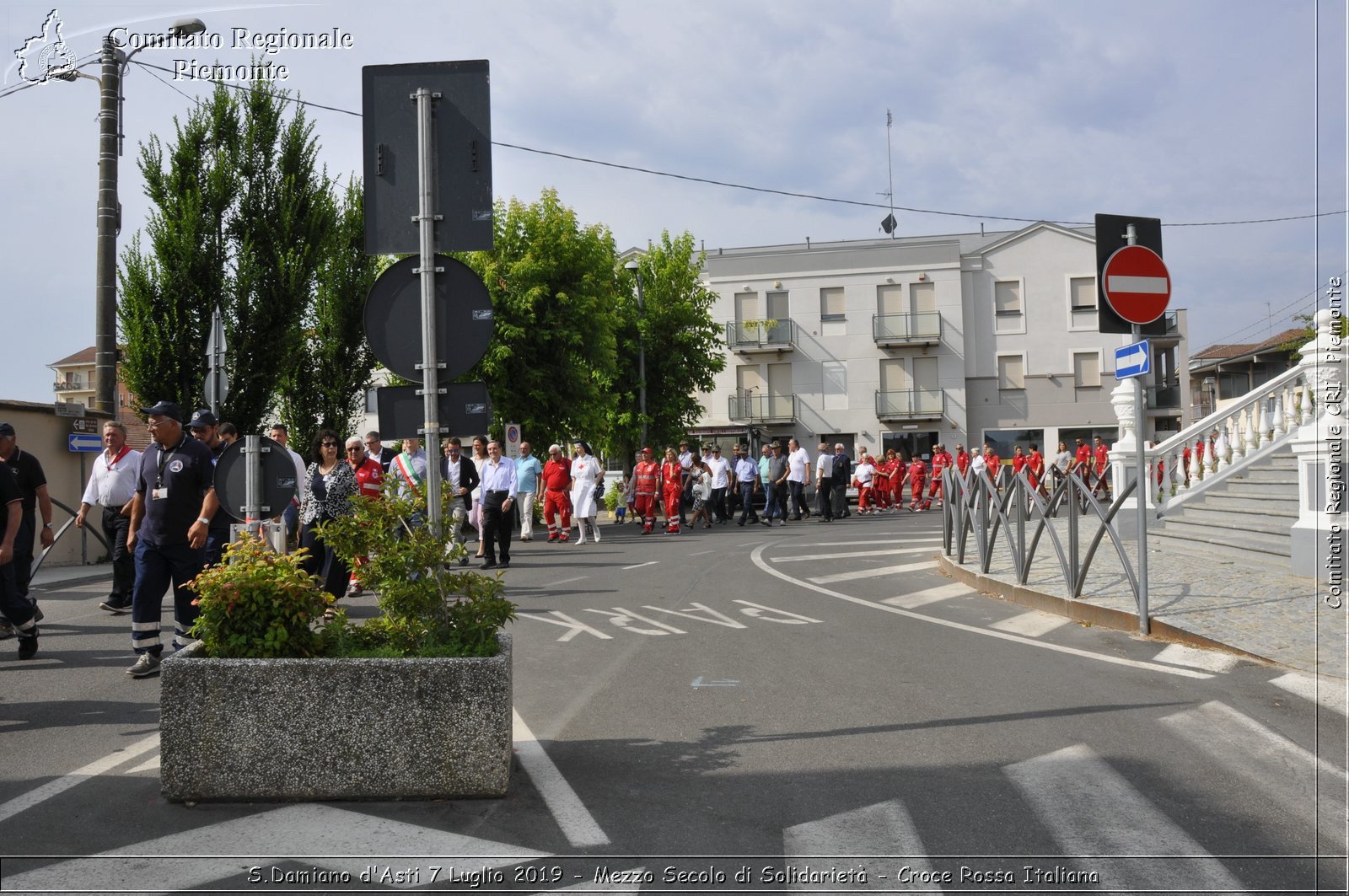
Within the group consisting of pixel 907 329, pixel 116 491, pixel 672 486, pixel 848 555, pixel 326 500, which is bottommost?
pixel 848 555

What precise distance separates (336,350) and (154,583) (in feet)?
65.5

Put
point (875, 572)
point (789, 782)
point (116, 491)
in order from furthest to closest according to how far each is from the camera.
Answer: point (875, 572)
point (116, 491)
point (789, 782)

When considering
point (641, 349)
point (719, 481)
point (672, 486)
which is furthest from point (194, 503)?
point (641, 349)

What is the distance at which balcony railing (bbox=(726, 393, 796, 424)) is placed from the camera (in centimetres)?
4888

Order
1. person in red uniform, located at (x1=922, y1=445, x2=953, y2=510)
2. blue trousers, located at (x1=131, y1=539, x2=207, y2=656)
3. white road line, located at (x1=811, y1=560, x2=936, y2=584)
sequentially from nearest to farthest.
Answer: blue trousers, located at (x1=131, y1=539, x2=207, y2=656) < white road line, located at (x1=811, y1=560, x2=936, y2=584) < person in red uniform, located at (x1=922, y1=445, x2=953, y2=510)

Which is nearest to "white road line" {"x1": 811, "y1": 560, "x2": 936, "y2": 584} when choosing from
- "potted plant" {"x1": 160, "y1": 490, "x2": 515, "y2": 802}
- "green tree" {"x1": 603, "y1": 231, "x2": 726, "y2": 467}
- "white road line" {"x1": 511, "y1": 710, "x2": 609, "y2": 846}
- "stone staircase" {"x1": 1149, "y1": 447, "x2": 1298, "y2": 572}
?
"stone staircase" {"x1": 1149, "y1": 447, "x2": 1298, "y2": 572}

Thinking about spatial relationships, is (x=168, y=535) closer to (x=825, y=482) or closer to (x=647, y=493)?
(x=647, y=493)

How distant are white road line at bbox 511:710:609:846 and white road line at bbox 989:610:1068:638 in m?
4.61

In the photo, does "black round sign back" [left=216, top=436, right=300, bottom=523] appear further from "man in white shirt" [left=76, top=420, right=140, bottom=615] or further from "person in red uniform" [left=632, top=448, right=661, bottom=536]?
"person in red uniform" [left=632, top=448, right=661, bottom=536]

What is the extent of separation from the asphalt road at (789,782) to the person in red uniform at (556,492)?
10957 mm

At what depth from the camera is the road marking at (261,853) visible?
11.9 feet

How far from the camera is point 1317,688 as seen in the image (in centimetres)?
630

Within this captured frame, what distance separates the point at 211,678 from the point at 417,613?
0.85 metres

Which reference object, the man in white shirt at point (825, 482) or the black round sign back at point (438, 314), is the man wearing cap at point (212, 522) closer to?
the black round sign back at point (438, 314)
